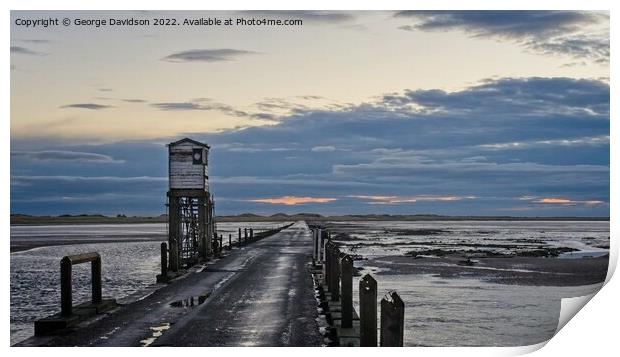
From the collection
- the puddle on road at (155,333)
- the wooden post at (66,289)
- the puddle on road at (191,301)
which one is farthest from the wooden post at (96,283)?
the puddle on road at (155,333)

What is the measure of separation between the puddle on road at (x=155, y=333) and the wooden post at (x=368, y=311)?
3964mm

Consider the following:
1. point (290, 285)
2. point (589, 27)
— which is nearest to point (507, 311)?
point (290, 285)

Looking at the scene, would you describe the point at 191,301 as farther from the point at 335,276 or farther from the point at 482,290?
the point at 482,290

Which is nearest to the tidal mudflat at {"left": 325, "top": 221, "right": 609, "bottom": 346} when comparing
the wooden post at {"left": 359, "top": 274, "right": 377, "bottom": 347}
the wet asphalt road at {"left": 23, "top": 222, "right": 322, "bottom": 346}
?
the wet asphalt road at {"left": 23, "top": 222, "right": 322, "bottom": 346}

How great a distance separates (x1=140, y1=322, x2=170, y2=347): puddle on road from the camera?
44.2 ft

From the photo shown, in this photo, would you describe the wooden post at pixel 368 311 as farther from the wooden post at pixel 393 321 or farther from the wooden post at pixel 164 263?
the wooden post at pixel 164 263

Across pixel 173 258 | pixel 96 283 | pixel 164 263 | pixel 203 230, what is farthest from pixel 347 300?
pixel 203 230

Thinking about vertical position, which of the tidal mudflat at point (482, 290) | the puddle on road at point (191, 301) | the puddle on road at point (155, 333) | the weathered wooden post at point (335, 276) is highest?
the weathered wooden post at point (335, 276)

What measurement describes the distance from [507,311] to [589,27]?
9.00m

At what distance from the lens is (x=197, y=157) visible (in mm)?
34156

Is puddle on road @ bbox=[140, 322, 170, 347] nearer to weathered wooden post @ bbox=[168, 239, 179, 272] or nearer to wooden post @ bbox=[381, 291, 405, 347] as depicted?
wooden post @ bbox=[381, 291, 405, 347]

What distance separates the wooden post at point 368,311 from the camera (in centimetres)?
1232

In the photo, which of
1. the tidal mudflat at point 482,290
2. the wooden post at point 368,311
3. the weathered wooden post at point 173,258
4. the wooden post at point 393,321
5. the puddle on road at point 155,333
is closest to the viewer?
the wooden post at point 393,321
